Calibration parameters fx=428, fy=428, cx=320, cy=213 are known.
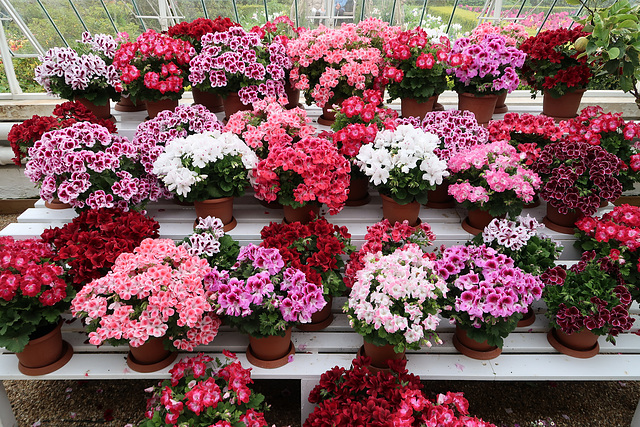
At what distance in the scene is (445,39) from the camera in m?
3.05

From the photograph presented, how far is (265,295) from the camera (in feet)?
6.23

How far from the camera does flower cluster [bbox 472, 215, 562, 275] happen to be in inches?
84.6

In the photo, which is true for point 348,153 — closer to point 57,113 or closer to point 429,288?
point 429,288

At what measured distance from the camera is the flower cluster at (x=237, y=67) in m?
2.97

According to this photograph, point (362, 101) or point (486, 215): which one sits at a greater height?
point (362, 101)

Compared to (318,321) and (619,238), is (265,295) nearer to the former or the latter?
(318,321)

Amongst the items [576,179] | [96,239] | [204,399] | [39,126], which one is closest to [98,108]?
[39,126]

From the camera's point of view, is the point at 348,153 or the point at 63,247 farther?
the point at 348,153

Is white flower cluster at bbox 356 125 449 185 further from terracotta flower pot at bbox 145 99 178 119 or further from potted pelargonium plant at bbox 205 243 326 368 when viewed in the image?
terracotta flower pot at bbox 145 99 178 119

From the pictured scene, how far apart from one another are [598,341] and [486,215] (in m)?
0.85

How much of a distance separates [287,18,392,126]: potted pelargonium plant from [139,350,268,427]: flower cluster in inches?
75.1

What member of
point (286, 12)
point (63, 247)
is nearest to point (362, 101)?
point (63, 247)

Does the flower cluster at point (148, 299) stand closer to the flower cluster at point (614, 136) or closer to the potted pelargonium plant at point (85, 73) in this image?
the potted pelargonium plant at point (85, 73)

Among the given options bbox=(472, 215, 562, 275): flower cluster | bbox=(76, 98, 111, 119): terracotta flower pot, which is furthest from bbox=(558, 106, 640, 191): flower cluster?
bbox=(76, 98, 111, 119): terracotta flower pot
